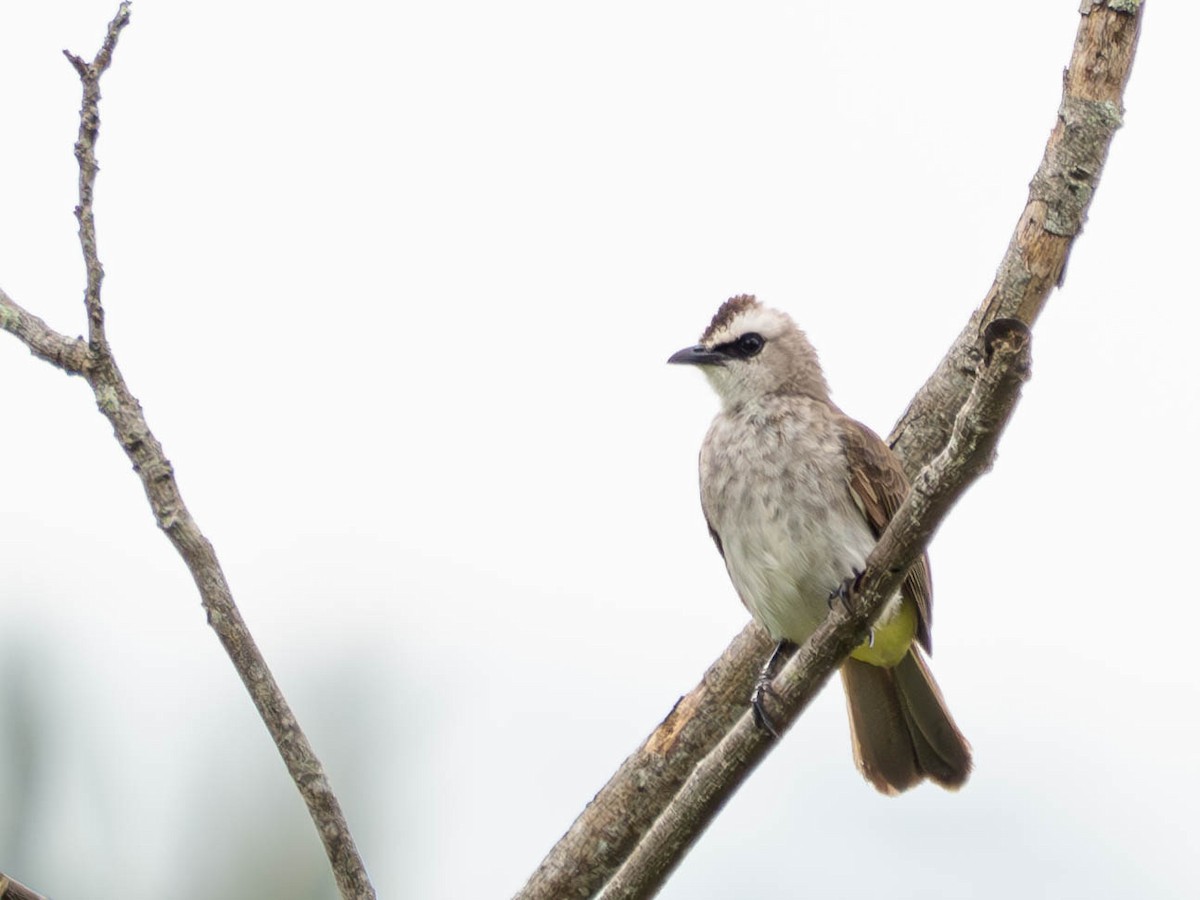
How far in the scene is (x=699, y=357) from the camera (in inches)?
241

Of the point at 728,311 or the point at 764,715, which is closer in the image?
the point at 764,715

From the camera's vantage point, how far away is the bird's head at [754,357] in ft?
19.3

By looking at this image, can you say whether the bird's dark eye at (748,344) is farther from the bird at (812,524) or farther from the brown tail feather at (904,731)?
the brown tail feather at (904,731)

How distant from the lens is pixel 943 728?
5.68 metres

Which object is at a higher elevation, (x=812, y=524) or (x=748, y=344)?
(x=748, y=344)

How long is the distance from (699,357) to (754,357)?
9.3 inches

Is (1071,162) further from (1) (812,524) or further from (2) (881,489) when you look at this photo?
(1) (812,524)

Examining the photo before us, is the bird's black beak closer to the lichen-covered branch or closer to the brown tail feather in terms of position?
the brown tail feather

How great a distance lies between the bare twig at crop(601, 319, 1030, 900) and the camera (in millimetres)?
2900

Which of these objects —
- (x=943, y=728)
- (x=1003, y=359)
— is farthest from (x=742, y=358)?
(x=1003, y=359)

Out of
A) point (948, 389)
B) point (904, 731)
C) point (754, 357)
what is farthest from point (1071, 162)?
point (904, 731)

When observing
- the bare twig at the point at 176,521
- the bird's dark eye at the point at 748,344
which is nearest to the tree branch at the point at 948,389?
the bird's dark eye at the point at 748,344

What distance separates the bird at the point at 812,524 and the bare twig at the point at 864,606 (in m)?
1.39

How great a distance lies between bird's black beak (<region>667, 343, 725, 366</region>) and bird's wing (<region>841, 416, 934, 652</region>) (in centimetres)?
93
